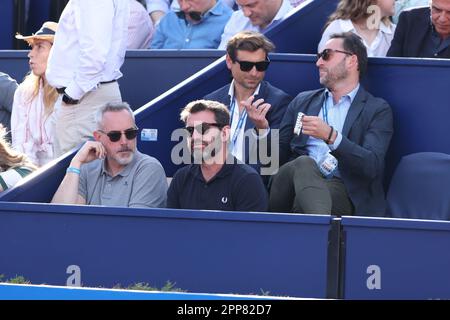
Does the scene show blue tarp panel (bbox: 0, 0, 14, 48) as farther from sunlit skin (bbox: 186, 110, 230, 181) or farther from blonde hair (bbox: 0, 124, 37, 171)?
sunlit skin (bbox: 186, 110, 230, 181)

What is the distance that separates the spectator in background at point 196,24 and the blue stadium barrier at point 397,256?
4.13 meters

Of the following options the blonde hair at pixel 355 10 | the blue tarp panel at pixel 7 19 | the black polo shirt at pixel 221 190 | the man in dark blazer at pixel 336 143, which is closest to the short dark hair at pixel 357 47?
the man in dark blazer at pixel 336 143

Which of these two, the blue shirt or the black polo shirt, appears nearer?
the black polo shirt

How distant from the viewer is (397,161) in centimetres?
956

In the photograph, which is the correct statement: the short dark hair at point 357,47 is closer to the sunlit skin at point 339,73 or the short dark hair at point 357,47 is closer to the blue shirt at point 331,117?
the sunlit skin at point 339,73

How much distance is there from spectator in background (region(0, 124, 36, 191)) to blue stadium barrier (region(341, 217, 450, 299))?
2433 mm

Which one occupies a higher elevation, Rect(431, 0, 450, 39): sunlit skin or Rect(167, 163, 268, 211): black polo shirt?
Rect(431, 0, 450, 39): sunlit skin

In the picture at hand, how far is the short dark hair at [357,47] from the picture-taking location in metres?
9.43

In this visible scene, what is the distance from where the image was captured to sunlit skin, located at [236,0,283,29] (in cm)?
1091

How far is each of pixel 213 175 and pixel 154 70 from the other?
2.79 metres

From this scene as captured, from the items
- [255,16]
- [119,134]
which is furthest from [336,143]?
[255,16]

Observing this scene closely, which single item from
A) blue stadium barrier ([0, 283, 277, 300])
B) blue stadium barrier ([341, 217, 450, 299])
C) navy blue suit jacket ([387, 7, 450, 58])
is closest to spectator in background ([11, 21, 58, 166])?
navy blue suit jacket ([387, 7, 450, 58])
